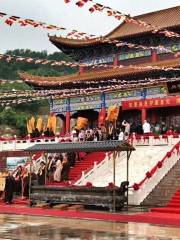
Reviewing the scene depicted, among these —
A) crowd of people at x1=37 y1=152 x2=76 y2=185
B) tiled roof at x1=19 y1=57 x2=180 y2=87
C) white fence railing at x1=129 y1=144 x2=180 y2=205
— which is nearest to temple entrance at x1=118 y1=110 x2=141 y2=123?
tiled roof at x1=19 y1=57 x2=180 y2=87

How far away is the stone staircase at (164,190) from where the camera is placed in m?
19.4

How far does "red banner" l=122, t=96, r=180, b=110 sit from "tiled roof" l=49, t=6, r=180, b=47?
5526 mm

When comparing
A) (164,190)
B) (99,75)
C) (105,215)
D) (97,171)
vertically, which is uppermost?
(99,75)

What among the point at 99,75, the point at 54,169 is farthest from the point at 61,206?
the point at 99,75

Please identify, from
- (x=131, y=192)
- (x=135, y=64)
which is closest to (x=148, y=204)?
(x=131, y=192)

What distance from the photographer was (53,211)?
1892cm

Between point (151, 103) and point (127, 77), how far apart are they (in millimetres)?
2773

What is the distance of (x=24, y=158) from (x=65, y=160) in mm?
7483

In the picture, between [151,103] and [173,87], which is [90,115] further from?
[173,87]

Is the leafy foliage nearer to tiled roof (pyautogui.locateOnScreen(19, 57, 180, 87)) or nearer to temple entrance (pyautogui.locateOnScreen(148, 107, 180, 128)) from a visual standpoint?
tiled roof (pyautogui.locateOnScreen(19, 57, 180, 87))

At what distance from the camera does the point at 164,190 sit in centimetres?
2005

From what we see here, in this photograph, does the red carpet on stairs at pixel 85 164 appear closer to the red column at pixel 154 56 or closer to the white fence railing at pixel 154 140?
the white fence railing at pixel 154 140

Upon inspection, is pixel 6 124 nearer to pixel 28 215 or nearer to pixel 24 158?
pixel 24 158

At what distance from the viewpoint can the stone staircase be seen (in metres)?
19.4
